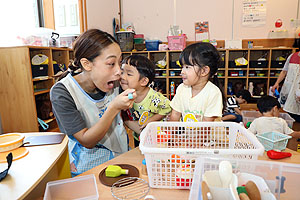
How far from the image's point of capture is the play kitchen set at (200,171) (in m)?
0.63

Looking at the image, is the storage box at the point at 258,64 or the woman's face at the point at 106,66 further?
the storage box at the point at 258,64

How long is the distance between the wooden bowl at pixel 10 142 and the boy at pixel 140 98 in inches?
29.7

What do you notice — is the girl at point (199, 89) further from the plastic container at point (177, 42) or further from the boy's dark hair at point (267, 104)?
the plastic container at point (177, 42)

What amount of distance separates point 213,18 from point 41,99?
Result: 3766 mm

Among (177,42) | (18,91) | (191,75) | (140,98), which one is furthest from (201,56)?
(177,42)

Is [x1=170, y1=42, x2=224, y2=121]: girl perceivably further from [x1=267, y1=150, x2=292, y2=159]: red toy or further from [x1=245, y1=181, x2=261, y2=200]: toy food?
[x1=245, y1=181, x2=261, y2=200]: toy food

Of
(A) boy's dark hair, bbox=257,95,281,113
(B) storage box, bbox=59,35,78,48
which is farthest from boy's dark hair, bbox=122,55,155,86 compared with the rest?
(B) storage box, bbox=59,35,78,48

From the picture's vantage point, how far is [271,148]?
116 centimetres

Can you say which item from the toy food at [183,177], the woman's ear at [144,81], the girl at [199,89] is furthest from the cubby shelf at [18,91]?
the toy food at [183,177]

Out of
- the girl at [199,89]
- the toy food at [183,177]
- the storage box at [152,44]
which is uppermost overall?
the storage box at [152,44]

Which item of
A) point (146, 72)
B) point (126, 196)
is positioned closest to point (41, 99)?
point (146, 72)

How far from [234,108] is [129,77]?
7.58ft

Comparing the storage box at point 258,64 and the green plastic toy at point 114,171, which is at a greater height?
the storage box at point 258,64

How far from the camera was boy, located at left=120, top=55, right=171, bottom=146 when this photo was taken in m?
1.63
